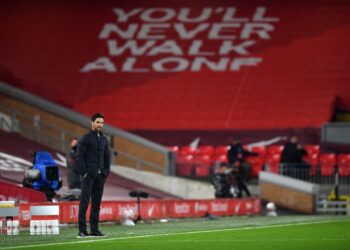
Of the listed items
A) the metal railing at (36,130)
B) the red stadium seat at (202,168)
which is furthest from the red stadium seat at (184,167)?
the metal railing at (36,130)

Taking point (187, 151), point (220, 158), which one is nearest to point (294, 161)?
point (220, 158)

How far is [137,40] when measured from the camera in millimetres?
40156

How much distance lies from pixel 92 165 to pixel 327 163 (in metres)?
17.0

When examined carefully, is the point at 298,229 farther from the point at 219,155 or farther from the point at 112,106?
the point at 112,106

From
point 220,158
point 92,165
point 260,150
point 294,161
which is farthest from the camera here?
point 260,150

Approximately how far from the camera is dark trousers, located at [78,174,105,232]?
1689 cm

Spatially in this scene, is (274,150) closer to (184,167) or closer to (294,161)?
Result: (294,161)

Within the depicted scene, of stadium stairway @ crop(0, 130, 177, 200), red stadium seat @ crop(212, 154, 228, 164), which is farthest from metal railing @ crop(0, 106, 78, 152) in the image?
red stadium seat @ crop(212, 154, 228, 164)

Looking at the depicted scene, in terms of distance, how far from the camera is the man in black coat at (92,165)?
1678 cm

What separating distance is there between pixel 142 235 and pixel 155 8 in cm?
2434

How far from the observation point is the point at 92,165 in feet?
55.3

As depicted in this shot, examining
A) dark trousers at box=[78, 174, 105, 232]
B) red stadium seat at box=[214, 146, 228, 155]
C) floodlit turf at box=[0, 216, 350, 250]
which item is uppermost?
red stadium seat at box=[214, 146, 228, 155]

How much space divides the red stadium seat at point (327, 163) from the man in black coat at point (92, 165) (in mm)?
15138

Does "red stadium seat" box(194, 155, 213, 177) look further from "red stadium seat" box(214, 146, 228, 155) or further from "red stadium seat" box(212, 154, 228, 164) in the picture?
"red stadium seat" box(214, 146, 228, 155)
